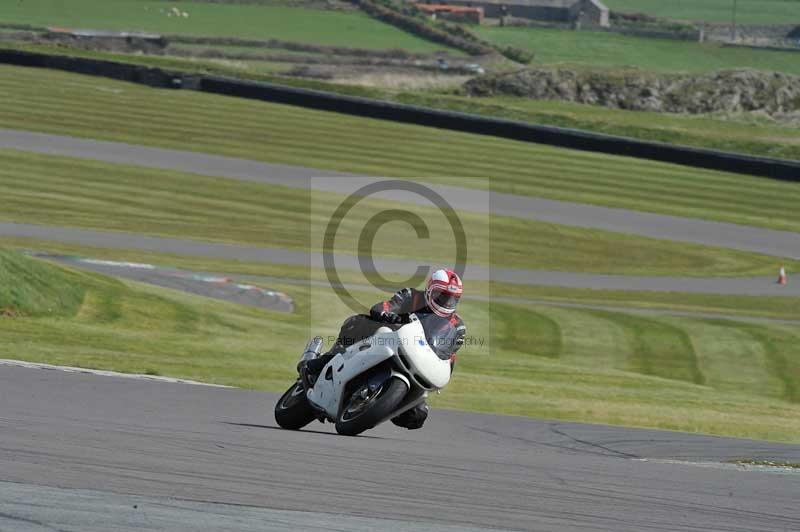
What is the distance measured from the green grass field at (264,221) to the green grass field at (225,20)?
45.9m

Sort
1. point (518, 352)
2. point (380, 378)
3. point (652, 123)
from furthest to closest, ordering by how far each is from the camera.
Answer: point (652, 123)
point (518, 352)
point (380, 378)

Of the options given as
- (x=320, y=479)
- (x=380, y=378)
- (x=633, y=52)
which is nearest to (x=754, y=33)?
(x=633, y=52)

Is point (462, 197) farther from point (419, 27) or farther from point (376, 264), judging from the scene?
point (419, 27)

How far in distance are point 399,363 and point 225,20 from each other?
91.5 metres

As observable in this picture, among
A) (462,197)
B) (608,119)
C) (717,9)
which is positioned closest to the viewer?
(462,197)

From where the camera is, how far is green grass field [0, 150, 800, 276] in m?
33.3

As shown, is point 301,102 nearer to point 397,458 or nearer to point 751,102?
point 751,102

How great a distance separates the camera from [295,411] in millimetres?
11133

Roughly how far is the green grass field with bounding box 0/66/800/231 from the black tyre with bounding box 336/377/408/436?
3193cm

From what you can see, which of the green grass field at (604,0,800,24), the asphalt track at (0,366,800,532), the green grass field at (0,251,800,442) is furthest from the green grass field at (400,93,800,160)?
the green grass field at (604,0,800,24)

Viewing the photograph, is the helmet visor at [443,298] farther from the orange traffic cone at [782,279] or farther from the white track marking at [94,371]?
the orange traffic cone at [782,279]

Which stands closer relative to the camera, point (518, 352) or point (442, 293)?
point (442, 293)

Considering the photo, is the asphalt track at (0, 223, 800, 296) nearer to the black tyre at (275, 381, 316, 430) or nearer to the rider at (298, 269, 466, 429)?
the black tyre at (275, 381, 316, 430)

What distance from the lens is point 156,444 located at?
8.32 metres
